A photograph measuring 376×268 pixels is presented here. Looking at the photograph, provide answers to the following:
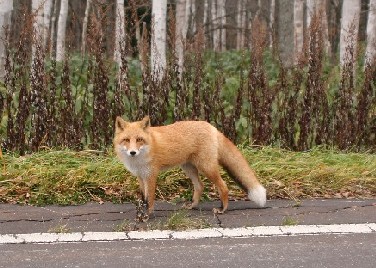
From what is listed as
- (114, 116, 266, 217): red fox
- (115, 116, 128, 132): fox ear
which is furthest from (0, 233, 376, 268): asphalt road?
(115, 116, 128, 132): fox ear

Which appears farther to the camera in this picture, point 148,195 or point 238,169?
point 238,169

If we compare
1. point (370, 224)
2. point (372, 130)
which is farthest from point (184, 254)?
point (372, 130)

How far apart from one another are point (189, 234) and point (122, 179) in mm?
1796

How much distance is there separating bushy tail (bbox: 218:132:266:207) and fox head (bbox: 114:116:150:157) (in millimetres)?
841

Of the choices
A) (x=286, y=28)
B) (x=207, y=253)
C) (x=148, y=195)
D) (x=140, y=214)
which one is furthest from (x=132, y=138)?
(x=286, y=28)

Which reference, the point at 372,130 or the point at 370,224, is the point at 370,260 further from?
the point at 372,130

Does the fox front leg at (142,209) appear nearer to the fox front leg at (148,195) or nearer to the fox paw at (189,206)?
the fox front leg at (148,195)

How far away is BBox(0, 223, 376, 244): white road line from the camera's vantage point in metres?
5.29

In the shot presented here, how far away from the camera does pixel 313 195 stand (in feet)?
23.1

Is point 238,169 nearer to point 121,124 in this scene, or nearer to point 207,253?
point 121,124

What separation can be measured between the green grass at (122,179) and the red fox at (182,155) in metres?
0.61

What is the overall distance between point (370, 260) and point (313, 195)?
226cm

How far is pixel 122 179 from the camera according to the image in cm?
707

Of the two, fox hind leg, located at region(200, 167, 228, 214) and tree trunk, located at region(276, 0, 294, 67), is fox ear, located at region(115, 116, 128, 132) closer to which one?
fox hind leg, located at region(200, 167, 228, 214)
